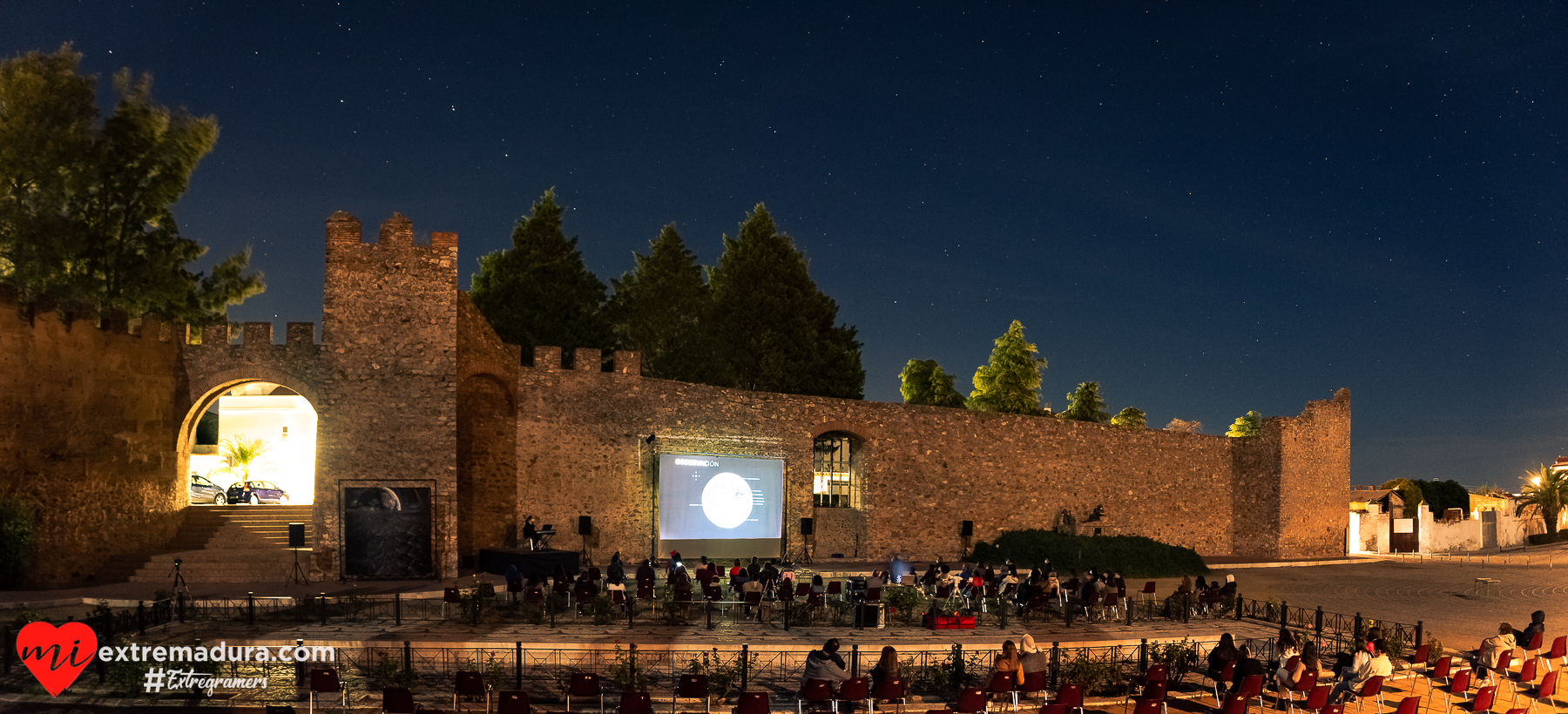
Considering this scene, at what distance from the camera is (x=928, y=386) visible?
145 feet

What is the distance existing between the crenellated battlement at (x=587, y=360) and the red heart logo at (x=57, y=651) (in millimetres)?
11006

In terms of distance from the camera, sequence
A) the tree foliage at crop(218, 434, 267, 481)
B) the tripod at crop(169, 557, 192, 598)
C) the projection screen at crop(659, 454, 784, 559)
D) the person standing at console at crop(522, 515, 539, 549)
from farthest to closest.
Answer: the tree foliage at crop(218, 434, 267, 481) < the projection screen at crop(659, 454, 784, 559) < the person standing at console at crop(522, 515, 539, 549) < the tripod at crop(169, 557, 192, 598)

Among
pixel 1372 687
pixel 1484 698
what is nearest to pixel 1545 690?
pixel 1484 698

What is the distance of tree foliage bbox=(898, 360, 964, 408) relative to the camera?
4284 centimetres

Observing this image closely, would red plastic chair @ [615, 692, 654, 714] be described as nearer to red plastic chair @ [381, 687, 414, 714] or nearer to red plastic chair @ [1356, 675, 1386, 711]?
red plastic chair @ [381, 687, 414, 714]

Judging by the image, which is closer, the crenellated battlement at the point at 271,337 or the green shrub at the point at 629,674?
the green shrub at the point at 629,674

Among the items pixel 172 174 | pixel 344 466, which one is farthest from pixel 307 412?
pixel 344 466

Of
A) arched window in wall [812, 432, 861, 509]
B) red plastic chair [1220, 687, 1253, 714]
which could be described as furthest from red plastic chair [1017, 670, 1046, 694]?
arched window in wall [812, 432, 861, 509]

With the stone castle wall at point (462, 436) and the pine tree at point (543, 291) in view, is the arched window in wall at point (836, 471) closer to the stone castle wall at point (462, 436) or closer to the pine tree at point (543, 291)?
the stone castle wall at point (462, 436)

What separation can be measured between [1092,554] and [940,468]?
399cm

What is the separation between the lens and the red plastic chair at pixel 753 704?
8.94m

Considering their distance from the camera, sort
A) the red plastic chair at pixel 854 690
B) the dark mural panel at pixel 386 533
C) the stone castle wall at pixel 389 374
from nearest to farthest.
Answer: the red plastic chair at pixel 854 690 → the dark mural panel at pixel 386 533 → the stone castle wall at pixel 389 374

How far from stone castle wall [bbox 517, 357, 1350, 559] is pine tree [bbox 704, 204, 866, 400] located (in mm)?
7228

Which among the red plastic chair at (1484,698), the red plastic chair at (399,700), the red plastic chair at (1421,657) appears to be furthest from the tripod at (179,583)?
the red plastic chair at (1421,657)
